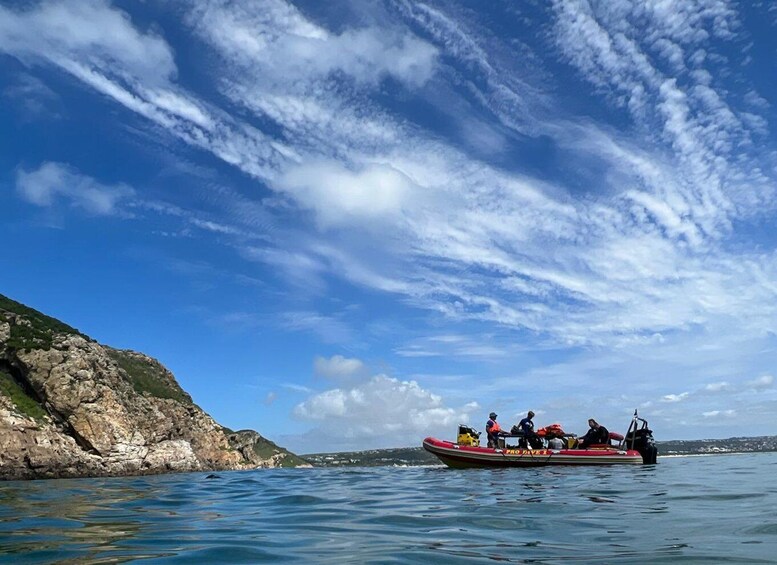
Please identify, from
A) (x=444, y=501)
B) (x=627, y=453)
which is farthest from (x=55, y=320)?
(x=444, y=501)

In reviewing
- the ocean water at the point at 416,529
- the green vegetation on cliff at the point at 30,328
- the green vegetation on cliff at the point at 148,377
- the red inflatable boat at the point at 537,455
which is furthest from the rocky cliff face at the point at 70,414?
the ocean water at the point at 416,529

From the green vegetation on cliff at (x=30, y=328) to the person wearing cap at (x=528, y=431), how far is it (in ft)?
223

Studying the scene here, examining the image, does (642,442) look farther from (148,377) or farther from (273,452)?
(273,452)

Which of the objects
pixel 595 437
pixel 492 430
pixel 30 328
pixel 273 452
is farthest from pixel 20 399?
pixel 273 452

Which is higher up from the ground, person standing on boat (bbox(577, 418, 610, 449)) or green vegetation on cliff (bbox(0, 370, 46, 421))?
green vegetation on cliff (bbox(0, 370, 46, 421))

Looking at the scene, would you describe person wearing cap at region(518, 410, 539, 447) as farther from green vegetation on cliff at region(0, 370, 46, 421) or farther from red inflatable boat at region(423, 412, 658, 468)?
green vegetation on cliff at region(0, 370, 46, 421)

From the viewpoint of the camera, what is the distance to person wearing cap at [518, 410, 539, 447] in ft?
111

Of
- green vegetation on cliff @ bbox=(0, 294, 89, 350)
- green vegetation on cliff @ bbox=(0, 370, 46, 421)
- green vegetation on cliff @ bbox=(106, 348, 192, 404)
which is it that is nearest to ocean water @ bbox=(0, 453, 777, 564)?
green vegetation on cliff @ bbox=(0, 370, 46, 421)

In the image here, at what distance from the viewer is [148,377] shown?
112 m

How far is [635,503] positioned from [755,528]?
4398 mm

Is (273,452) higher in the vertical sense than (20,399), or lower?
lower

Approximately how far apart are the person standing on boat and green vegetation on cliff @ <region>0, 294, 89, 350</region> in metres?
70.9

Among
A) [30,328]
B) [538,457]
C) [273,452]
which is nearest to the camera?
[538,457]

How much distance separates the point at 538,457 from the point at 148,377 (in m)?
98.0
